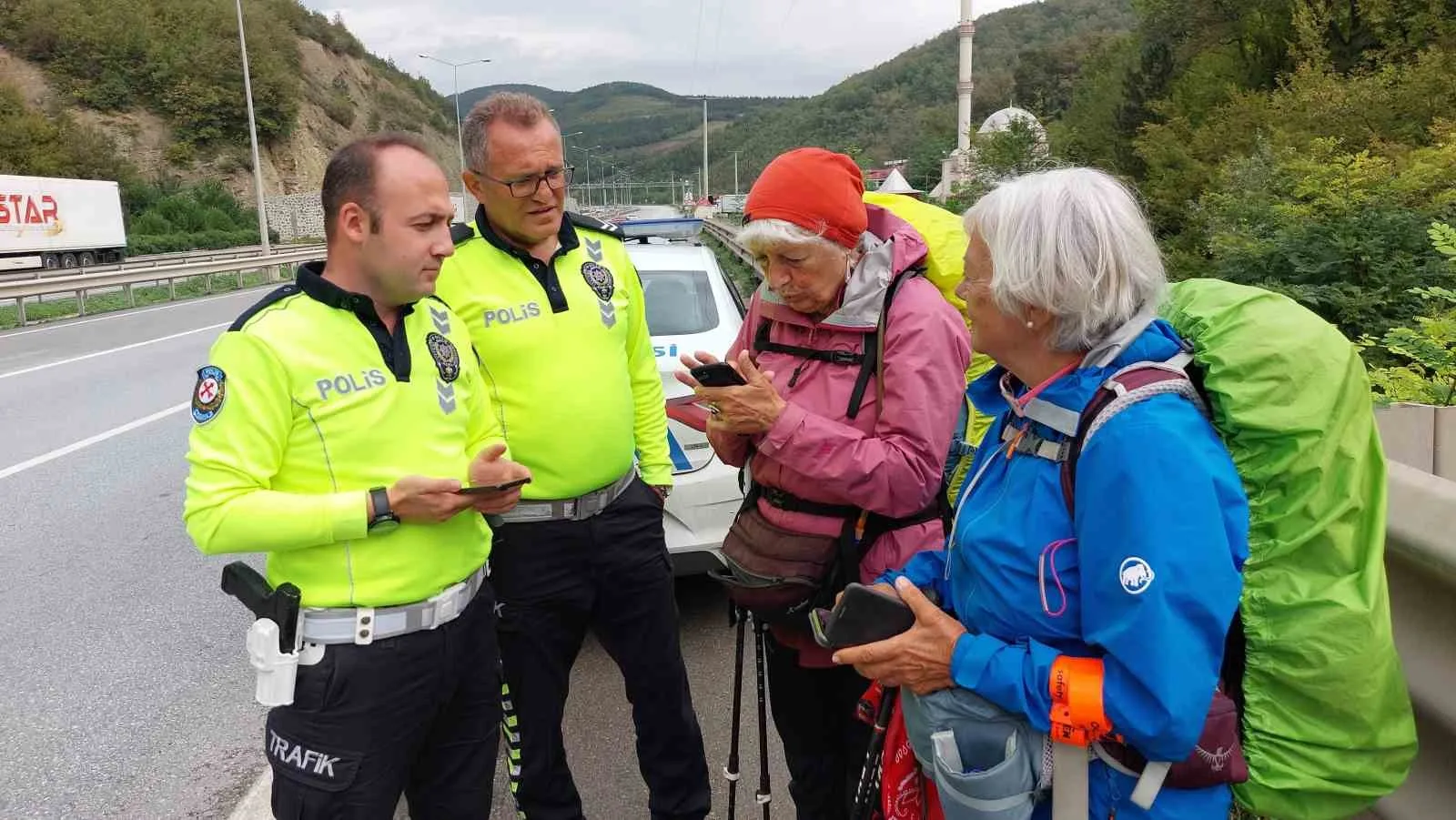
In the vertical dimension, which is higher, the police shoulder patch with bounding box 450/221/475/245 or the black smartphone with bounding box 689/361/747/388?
the police shoulder patch with bounding box 450/221/475/245

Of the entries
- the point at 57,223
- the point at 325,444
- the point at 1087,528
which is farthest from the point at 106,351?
the point at 57,223

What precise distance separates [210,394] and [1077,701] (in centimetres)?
165

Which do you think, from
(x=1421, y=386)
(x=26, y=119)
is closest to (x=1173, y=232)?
(x=1421, y=386)

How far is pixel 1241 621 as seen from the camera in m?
1.40

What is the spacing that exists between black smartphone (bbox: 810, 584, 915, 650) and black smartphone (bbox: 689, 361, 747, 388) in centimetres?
66

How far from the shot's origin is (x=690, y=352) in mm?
4887

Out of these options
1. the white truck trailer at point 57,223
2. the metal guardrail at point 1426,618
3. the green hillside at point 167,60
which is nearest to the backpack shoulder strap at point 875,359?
the metal guardrail at point 1426,618

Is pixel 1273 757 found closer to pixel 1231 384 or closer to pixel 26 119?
pixel 1231 384

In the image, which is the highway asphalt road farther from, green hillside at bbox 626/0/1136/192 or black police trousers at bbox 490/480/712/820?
green hillside at bbox 626/0/1136/192

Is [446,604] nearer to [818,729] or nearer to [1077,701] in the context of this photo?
[818,729]

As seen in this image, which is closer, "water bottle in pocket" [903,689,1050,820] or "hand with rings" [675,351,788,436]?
"water bottle in pocket" [903,689,1050,820]

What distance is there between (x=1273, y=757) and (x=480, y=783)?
1.69 meters

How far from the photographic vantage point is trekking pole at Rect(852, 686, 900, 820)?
1853 mm

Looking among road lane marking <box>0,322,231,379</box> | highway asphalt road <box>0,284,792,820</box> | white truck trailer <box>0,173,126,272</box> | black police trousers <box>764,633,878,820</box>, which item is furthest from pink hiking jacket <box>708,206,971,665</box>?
white truck trailer <box>0,173,126,272</box>
